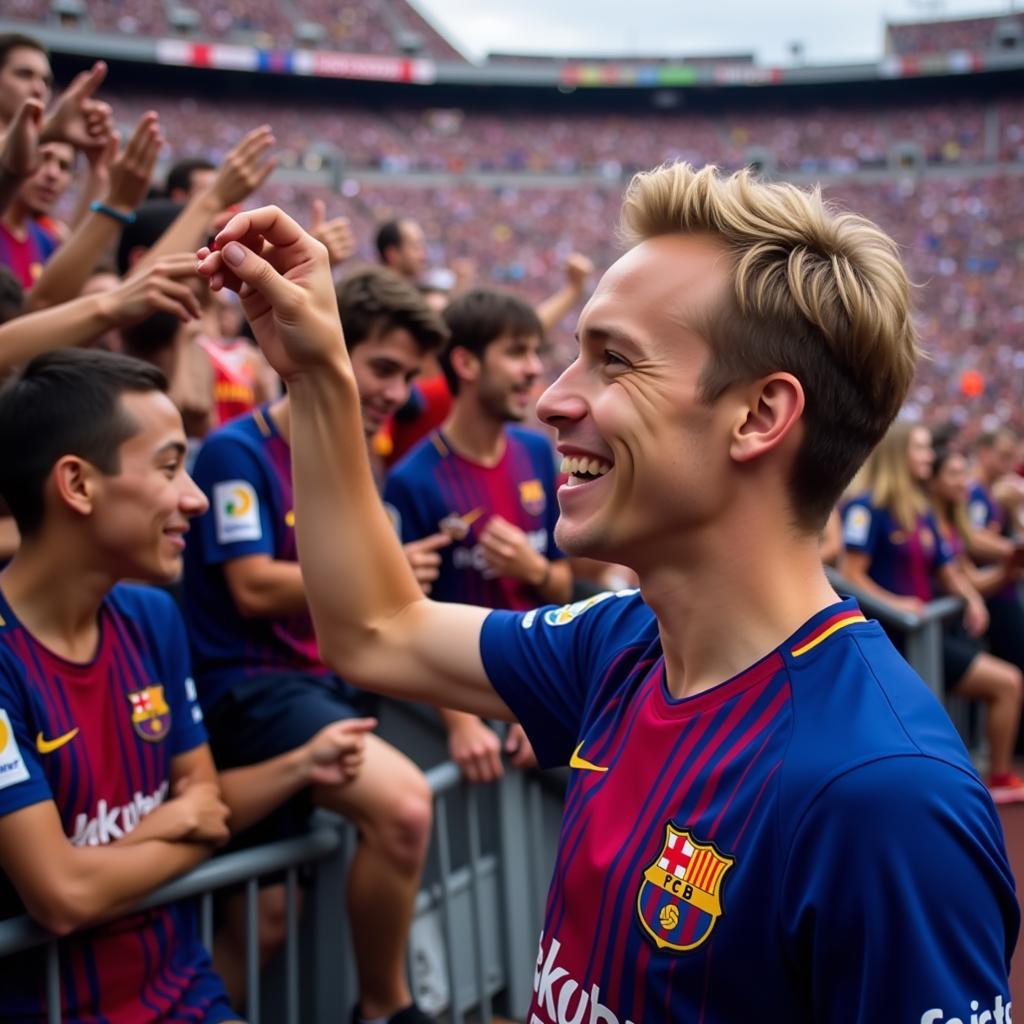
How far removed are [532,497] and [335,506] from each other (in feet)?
7.77

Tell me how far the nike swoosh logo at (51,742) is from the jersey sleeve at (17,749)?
0.04ft

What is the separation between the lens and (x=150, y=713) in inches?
92.9

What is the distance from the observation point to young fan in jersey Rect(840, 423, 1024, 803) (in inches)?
237

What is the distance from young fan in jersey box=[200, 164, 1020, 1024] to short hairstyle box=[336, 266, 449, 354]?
5.86 feet

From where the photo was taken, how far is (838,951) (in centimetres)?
110

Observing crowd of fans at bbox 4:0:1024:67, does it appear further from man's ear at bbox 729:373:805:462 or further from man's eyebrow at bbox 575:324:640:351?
man's ear at bbox 729:373:805:462

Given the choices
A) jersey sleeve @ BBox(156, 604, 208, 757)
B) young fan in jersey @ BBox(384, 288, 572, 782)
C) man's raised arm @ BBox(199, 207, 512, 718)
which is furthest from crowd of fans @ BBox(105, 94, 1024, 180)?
man's raised arm @ BBox(199, 207, 512, 718)

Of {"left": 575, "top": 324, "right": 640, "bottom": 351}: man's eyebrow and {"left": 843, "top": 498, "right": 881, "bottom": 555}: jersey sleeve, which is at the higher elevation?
{"left": 575, "top": 324, "right": 640, "bottom": 351}: man's eyebrow

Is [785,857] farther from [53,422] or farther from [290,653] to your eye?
[290,653]

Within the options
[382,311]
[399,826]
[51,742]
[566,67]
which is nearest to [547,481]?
[382,311]

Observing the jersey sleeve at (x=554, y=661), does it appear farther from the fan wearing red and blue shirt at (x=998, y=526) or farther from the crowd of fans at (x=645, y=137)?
the crowd of fans at (x=645, y=137)

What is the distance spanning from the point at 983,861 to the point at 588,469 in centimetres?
65

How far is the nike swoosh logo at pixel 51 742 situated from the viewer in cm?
211

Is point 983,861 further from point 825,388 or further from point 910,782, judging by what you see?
point 825,388
